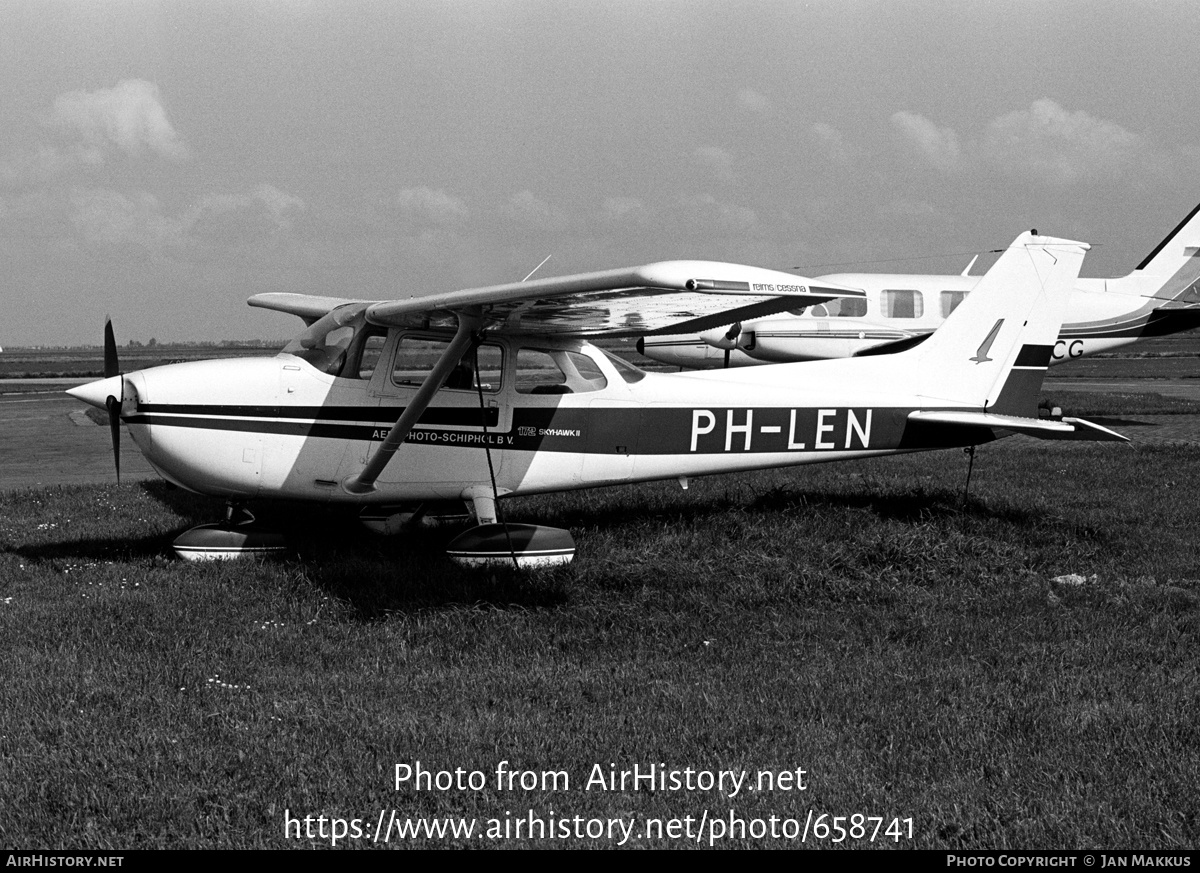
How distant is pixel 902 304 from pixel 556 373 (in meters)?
13.4

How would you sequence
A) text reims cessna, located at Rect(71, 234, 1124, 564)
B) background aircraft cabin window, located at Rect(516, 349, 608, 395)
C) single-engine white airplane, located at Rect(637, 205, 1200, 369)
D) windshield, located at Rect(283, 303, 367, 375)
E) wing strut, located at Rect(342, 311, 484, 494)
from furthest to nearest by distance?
single-engine white airplane, located at Rect(637, 205, 1200, 369) → background aircraft cabin window, located at Rect(516, 349, 608, 395) → windshield, located at Rect(283, 303, 367, 375) → text reims cessna, located at Rect(71, 234, 1124, 564) → wing strut, located at Rect(342, 311, 484, 494)

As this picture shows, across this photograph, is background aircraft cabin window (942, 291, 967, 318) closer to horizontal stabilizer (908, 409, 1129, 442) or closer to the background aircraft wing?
horizontal stabilizer (908, 409, 1129, 442)

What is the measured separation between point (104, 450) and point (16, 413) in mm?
8614

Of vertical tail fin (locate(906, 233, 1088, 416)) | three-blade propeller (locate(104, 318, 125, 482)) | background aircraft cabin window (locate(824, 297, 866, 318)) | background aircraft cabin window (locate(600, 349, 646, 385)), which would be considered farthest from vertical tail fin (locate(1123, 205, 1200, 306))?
three-blade propeller (locate(104, 318, 125, 482))

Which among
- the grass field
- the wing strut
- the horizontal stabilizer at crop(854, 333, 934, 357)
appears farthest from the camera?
the horizontal stabilizer at crop(854, 333, 934, 357)

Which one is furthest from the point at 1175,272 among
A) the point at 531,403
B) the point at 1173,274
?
the point at 531,403

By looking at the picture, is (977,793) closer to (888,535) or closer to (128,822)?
(128,822)

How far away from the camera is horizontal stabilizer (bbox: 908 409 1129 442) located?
8664 mm

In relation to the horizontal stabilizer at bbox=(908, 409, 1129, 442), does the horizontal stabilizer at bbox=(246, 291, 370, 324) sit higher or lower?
higher

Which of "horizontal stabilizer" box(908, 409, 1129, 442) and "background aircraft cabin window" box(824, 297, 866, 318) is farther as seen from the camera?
"background aircraft cabin window" box(824, 297, 866, 318)

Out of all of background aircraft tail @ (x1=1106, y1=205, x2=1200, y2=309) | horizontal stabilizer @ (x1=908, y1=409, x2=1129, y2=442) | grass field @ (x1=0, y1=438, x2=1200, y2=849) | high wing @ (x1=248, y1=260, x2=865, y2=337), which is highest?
background aircraft tail @ (x1=1106, y1=205, x2=1200, y2=309)

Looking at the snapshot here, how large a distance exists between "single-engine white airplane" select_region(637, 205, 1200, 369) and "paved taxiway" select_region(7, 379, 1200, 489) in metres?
1.86

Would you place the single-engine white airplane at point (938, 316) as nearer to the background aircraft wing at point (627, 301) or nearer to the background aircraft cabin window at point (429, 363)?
the background aircraft cabin window at point (429, 363)
